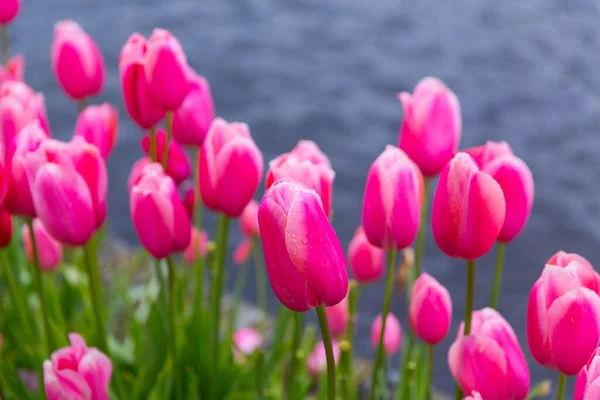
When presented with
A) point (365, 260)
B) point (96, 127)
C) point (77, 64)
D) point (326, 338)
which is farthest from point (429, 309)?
point (77, 64)

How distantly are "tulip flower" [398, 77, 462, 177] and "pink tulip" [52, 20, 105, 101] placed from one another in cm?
49

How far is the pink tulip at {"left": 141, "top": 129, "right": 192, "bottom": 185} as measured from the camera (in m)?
0.97

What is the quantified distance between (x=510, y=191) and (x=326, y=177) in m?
0.16

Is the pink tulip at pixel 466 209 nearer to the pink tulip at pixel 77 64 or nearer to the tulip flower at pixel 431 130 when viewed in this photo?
the tulip flower at pixel 431 130

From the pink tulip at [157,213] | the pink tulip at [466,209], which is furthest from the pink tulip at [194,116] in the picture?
the pink tulip at [466,209]

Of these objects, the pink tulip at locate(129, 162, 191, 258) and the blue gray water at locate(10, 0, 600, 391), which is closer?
the pink tulip at locate(129, 162, 191, 258)

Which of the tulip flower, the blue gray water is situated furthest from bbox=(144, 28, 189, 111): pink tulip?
the blue gray water

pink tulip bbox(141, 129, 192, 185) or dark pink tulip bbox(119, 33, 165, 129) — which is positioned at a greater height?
dark pink tulip bbox(119, 33, 165, 129)

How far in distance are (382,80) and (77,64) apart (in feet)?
6.79

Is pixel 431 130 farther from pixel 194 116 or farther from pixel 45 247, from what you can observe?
pixel 45 247

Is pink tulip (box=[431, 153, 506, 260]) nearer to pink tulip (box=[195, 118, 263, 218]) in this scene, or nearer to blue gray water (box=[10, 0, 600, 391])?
pink tulip (box=[195, 118, 263, 218])

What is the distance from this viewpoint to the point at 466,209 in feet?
2.08

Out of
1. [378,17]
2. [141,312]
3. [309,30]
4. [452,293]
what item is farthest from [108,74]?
[141,312]

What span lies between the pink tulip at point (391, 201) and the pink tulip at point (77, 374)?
0.83ft
